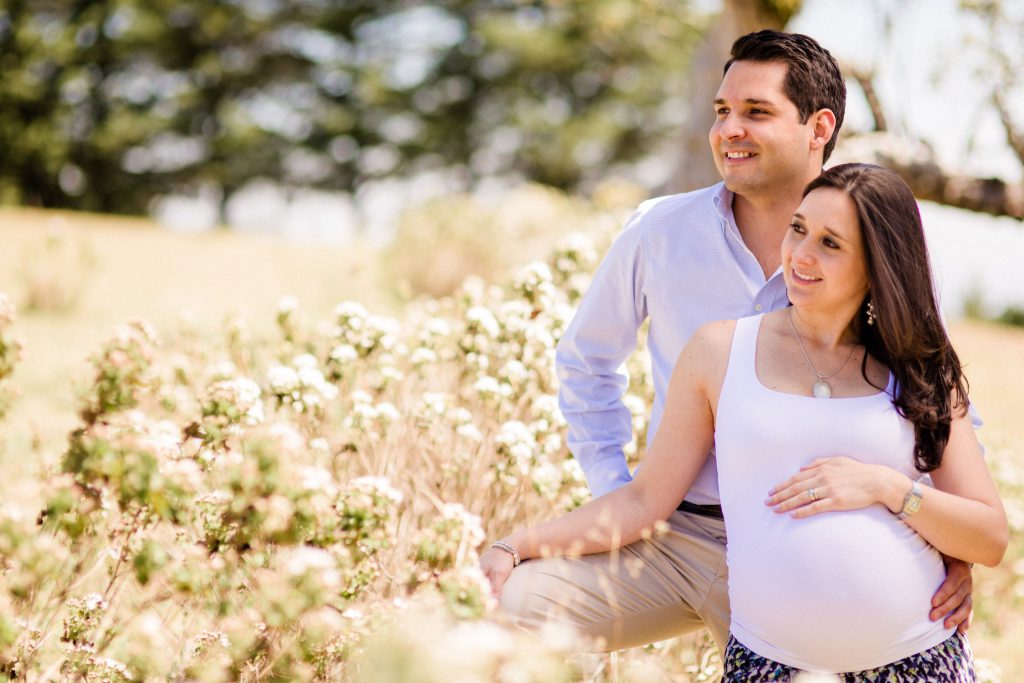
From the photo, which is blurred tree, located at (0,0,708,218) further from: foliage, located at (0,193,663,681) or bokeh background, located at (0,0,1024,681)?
foliage, located at (0,193,663,681)

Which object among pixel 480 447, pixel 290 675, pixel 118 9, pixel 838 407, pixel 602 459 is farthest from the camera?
pixel 118 9

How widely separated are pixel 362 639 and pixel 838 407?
1.11 metres

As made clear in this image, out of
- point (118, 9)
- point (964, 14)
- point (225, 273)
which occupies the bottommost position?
point (225, 273)

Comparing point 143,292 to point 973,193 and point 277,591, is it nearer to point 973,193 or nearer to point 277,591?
point 973,193

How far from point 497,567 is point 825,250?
102 centimetres

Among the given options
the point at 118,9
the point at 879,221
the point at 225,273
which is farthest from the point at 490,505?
the point at 118,9

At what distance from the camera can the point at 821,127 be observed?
9.00 ft

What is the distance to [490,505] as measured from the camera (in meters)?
3.21

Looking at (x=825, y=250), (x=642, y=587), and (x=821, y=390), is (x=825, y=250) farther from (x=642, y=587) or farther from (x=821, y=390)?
(x=642, y=587)

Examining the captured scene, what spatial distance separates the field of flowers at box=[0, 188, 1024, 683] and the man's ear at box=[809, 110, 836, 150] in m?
0.96

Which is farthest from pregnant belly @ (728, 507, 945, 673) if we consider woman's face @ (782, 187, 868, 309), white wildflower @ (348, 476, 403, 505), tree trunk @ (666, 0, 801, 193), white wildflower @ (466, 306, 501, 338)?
tree trunk @ (666, 0, 801, 193)

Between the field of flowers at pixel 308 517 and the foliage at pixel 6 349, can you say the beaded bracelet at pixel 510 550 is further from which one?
the foliage at pixel 6 349

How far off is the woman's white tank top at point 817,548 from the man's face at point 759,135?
57 centimetres

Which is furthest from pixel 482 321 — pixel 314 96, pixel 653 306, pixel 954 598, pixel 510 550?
pixel 314 96
